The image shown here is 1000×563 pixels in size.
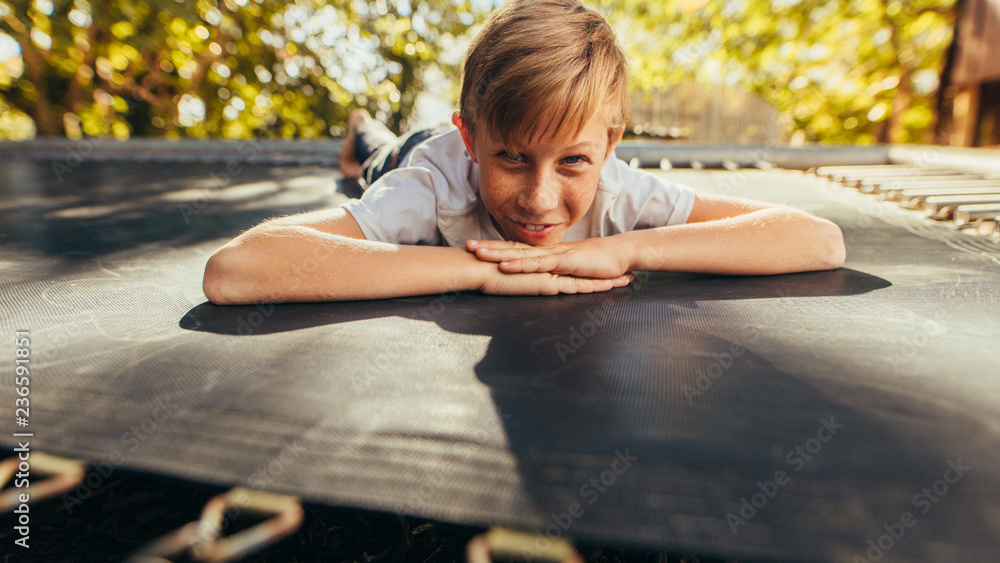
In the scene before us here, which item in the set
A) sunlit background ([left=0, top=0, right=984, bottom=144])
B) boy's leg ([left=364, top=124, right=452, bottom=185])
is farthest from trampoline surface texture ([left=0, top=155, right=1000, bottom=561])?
sunlit background ([left=0, top=0, right=984, bottom=144])

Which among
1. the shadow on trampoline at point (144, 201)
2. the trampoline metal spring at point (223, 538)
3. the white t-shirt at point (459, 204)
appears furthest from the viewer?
Result: the shadow on trampoline at point (144, 201)

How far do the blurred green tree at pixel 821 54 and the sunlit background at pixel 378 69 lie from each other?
0.02 meters

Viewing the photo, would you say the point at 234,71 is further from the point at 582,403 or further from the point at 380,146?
the point at 582,403

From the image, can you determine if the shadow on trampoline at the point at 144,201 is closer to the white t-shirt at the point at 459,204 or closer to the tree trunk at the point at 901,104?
the white t-shirt at the point at 459,204

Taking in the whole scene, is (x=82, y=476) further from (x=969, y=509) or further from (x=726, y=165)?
(x=726, y=165)

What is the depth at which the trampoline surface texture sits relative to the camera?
0.44 meters

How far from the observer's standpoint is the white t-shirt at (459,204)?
1.06 meters

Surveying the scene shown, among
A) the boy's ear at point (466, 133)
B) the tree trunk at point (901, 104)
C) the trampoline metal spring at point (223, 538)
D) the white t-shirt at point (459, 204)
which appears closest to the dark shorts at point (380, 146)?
the white t-shirt at point (459, 204)

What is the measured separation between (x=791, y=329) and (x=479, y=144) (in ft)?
1.83

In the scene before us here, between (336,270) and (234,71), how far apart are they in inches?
231

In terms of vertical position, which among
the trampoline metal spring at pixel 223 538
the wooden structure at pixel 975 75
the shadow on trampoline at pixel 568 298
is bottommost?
the trampoline metal spring at pixel 223 538

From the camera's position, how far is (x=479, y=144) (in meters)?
0.92

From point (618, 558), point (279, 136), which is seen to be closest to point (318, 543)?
point (618, 558)

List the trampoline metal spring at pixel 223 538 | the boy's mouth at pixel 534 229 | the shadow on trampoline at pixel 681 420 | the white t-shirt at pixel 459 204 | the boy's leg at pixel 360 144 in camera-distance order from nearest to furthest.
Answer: the shadow on trampoline at pixel 681 420, the trampoline metal spring at pixel 223 538, the boy's mouth at pixel 534 229, the white t-shirt at pixel 459 204, the boy's leg at pixel 360 144
